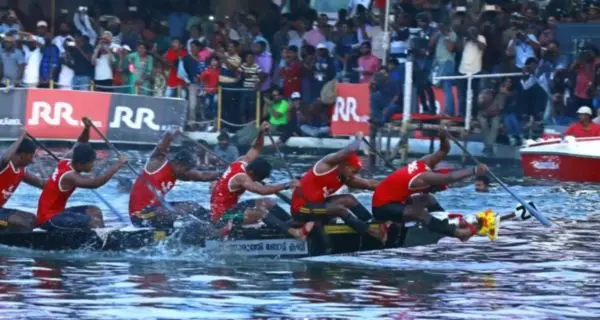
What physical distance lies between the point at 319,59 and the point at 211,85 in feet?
7.21

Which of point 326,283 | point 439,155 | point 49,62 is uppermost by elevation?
point 49,62

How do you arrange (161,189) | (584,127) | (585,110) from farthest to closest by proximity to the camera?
1. (584,127)
2. (585,110)
3. (161,189)

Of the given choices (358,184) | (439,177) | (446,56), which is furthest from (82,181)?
(446,56)

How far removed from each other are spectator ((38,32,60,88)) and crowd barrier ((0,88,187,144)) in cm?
112

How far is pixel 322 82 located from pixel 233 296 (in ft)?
51.6

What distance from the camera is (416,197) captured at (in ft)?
62.1

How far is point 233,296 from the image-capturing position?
16.1 m

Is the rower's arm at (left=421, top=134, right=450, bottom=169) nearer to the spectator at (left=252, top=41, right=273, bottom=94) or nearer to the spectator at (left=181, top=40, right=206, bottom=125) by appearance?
the spectator at (left=252, top=41, right=273, bottom=94)

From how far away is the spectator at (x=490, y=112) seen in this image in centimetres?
2956

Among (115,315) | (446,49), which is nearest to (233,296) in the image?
(115,315)

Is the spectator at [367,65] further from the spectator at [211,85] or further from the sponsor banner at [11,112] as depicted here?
the sponsor banner at [11,112]

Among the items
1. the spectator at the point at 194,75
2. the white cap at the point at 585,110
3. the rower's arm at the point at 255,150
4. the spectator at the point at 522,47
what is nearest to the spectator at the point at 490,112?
the spectator at the point at 522,47

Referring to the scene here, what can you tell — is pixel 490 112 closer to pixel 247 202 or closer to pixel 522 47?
pixel 522 47

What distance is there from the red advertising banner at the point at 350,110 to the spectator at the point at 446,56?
58.4 inches
